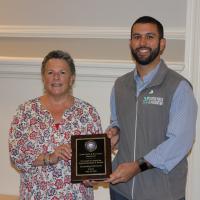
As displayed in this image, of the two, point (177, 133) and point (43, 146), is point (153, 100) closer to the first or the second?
point (177, 133)

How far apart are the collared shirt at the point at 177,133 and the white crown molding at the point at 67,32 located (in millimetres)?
1106

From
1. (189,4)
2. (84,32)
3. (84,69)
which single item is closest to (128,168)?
(84,69)

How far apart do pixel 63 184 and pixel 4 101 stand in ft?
3.50

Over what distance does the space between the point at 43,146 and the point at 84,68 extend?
808 mm

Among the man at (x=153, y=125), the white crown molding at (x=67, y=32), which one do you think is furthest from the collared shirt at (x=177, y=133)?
the white crown molding at (x=67, y=32)

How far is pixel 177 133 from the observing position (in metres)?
2.06

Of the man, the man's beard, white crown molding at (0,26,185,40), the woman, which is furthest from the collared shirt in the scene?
white crown molding at (0,26,185,40)

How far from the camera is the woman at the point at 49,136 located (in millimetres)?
2287

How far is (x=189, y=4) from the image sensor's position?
285 cm

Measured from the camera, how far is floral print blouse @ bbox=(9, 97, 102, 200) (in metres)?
2.29

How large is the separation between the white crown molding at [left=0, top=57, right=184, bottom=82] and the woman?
1.86 feet

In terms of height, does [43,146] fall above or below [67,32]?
below

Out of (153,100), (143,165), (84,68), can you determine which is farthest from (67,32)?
(143,165)

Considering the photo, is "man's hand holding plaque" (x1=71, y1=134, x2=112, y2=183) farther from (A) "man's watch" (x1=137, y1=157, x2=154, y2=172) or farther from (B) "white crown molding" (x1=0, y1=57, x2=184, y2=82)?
(B) "white crown molding" (x1=0, y1=57, x2=184, y2=82)
